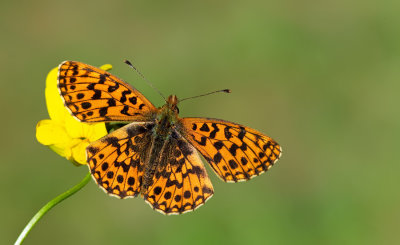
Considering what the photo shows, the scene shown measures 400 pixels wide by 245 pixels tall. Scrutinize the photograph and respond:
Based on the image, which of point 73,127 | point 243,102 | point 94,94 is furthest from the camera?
point 243,102

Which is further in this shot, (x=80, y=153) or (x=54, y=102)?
(x=54, y=102)

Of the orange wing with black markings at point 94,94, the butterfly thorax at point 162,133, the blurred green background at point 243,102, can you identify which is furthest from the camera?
the blurred green background at point 243,102

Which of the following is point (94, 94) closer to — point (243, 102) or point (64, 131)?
point (64, 131)

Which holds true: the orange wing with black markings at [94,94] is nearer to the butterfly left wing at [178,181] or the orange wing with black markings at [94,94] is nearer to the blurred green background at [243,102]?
the butterfly left wing at [178,181]

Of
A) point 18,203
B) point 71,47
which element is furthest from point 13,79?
point 18,203

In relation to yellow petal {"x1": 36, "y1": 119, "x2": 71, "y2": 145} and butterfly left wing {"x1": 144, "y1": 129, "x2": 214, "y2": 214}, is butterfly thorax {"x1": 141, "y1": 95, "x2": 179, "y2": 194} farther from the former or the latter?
yellow petal {"x1": 36, "y1": 119, "x2": 71, "y2": 145}

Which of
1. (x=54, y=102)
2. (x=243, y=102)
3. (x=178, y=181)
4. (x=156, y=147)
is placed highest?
(x=54, y=102)

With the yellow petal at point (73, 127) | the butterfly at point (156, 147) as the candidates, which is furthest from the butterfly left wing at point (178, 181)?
the yellow petal at point (73, 127)

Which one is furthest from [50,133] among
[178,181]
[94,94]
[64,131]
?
[178,181]
